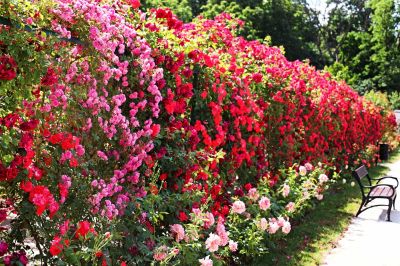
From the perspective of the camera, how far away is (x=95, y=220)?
3699 mm

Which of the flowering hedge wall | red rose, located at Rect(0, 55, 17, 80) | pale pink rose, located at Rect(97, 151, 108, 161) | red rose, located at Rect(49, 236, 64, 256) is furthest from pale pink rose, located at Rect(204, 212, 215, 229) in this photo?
red rose, located at Rect(0, 55, 17, 80)

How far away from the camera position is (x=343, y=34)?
4891 cm

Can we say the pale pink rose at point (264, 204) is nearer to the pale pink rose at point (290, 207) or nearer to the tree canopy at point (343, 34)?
the pale pink rose at point (290, 207)

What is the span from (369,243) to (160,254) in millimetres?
4040

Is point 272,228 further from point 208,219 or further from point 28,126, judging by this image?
point 28,126

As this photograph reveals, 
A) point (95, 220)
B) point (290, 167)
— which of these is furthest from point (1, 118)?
point (290, 167)

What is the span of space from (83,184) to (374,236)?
16.6 ft

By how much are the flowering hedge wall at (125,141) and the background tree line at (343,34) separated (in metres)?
31.4

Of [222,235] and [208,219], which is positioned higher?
[208,219]

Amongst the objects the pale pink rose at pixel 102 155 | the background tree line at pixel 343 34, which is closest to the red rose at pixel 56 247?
the pale pink rose at pixel 102 155

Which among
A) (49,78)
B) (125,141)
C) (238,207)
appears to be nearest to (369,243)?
(238,207)

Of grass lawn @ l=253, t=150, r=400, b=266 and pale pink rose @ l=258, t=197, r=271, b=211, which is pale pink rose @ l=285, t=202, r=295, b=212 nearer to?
grass lawn @ l=253, t=150, r=400, b=266

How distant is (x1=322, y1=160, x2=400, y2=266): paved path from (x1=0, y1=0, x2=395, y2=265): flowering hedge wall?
0.76 metres

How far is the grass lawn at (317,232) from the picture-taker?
6.06 meters
